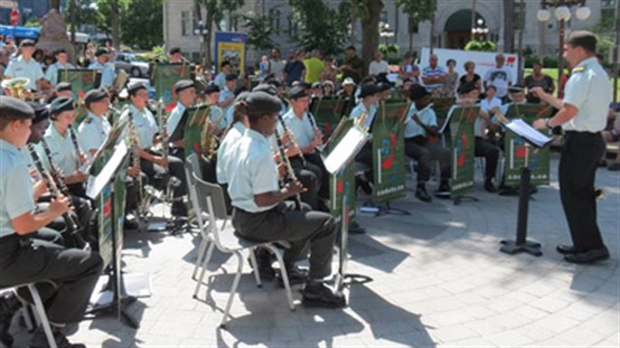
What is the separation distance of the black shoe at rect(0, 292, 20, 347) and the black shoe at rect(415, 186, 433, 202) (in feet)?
19.0

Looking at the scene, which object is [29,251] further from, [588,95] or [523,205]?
[588,95]

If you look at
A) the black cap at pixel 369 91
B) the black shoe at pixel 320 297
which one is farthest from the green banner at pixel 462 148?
the black shoe at pixel 320 297

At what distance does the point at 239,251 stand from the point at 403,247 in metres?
2.44

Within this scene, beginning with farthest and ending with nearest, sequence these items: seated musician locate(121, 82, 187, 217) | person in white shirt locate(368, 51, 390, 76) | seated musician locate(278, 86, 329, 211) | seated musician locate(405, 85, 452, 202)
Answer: person in white shirt locate(368, 51, 390, 76)
seated musician locate(405, 85, 452, 202)
seated musician locate(121, 82, 187, 217)
seated musician locate(278, 86, 329, 211)

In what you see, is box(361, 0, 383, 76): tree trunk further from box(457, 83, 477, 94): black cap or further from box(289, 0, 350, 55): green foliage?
box(289, 0, 350, 55): green foliage

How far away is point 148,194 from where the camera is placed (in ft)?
25.3

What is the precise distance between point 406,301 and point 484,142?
194 inches

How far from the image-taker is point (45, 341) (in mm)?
4188

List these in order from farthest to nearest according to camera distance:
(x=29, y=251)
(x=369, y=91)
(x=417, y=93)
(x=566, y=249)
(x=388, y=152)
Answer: (x=417, y=93), (x=369, y=91), (x=388, y=152), (x=566, y=249), (x=29, y=251)

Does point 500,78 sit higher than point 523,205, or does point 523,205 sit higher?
point 500,78

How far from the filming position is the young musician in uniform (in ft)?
19.7

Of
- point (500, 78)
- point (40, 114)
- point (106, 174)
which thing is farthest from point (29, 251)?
point (500, 78)

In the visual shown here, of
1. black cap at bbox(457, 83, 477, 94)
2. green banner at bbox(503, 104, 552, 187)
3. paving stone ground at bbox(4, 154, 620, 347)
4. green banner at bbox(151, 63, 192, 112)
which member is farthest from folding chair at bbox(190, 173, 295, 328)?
green banner at bbox(151, 63, 192, 112)

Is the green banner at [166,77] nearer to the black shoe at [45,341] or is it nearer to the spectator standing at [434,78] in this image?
the spectator standing at [434,78]
